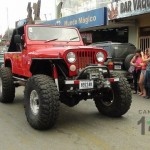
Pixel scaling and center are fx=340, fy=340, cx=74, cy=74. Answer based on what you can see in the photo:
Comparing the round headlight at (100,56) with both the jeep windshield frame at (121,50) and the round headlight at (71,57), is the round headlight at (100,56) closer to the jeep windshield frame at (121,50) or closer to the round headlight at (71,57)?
the round headlight at (71,57)

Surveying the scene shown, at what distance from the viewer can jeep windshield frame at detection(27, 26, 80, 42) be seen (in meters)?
8.41

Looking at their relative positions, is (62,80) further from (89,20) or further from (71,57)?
(89,20)

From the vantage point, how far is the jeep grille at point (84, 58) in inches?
270

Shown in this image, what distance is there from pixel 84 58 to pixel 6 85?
2929 millimetres

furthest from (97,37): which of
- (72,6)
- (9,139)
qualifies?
(9,139)

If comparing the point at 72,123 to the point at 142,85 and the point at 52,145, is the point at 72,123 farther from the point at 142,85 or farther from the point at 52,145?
the point at 142,85

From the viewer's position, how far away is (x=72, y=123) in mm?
7023

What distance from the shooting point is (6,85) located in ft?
29.5

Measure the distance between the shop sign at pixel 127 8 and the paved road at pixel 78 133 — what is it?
677 cm

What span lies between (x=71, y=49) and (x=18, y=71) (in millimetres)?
2484

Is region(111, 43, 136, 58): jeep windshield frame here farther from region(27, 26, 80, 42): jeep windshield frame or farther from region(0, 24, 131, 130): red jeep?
region(0, 24, 131, 130): red jeep

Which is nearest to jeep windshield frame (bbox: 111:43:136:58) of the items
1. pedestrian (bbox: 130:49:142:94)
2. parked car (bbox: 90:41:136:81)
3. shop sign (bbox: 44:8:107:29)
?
parked car (bbox: 90:41:136:81)

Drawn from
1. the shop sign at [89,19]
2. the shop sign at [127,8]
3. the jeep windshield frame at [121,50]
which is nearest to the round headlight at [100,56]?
the jeep windshield frame at [121,50]

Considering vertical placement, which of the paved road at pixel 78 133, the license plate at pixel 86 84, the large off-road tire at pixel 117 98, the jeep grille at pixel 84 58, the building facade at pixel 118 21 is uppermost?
the building facade at pixel 118 21
